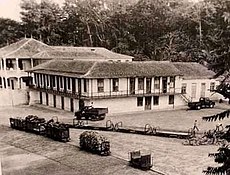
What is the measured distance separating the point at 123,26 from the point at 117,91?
2517 centimetres

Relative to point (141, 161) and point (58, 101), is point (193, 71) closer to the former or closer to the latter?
point (58, 101)

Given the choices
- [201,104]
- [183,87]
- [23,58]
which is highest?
[23,58]

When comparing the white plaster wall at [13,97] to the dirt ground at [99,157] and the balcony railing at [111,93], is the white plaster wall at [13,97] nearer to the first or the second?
the balcony railing at [111,93]

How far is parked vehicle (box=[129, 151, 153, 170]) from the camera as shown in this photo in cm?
1305

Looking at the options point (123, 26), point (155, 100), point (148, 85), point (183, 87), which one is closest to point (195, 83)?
point (183, 87)

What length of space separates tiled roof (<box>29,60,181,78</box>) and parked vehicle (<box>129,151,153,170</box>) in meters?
12.4

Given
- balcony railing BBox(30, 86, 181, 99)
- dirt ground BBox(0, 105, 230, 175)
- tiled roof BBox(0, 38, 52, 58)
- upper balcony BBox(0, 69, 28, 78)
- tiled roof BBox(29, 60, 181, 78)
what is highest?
tiled roof BBox(0, 38, 52, 58)

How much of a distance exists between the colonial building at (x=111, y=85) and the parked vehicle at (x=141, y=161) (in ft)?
38.8

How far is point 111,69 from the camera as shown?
88.2ft

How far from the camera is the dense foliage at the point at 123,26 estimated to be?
43.7 m

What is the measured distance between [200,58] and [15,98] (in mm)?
21423

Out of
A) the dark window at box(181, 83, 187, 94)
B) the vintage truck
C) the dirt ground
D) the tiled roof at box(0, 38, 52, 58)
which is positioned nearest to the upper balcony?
the tiled roof at box(0, 38, 52, 58)

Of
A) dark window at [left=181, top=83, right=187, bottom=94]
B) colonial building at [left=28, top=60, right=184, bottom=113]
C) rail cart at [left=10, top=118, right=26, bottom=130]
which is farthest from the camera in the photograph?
dark window at [left=181, top=83, right=187, bottom=94]

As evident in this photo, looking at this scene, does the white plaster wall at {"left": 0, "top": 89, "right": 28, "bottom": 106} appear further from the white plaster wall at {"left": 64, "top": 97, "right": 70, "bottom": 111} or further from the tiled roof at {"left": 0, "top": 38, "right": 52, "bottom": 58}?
the white plaster wall at {"left": 64, "top": 97, "right": 70, "bottom": 111}
